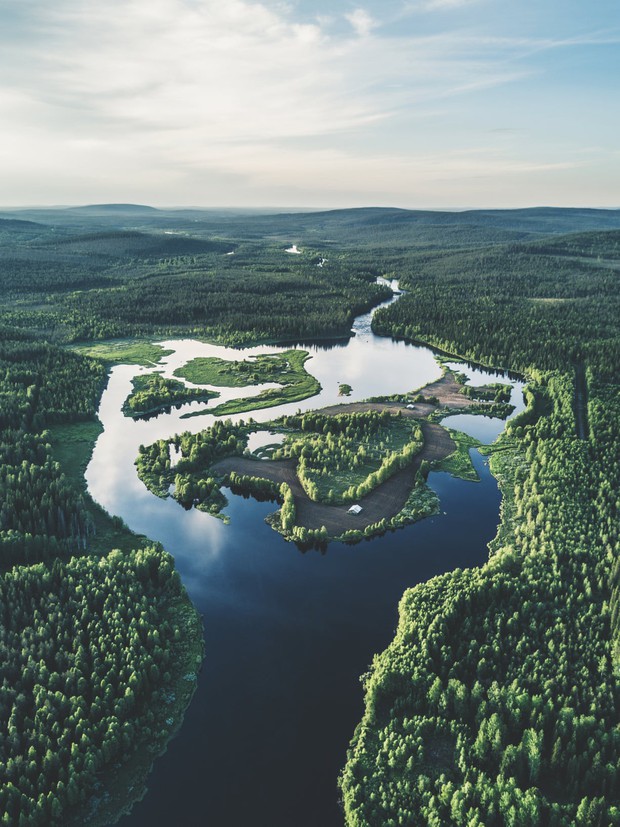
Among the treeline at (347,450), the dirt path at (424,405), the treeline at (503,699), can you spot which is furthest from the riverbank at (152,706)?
the dirt path at (424,405)

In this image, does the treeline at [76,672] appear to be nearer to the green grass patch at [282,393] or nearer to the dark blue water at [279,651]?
the dark blue water at [279,651]

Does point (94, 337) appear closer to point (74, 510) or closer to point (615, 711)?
point (74, 510)

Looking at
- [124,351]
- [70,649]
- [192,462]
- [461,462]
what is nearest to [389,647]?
[70,649]

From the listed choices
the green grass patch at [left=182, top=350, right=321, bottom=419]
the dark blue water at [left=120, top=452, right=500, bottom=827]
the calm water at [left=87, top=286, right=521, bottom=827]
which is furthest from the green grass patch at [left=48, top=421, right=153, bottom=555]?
the green grass patch at [left=182, top=350, right=321, bottom=419]

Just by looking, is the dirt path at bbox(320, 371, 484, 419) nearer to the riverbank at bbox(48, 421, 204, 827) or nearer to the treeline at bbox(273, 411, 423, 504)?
the treeline at bbox(273, 411, 423, 504)

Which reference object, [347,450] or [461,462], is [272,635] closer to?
[347,450]

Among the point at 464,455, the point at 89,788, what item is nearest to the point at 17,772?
the point at 89,788
